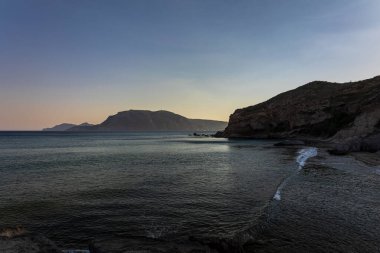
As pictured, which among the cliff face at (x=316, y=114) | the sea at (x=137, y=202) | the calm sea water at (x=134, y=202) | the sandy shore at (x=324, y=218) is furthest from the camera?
the cliff face at (x=316, y=114)

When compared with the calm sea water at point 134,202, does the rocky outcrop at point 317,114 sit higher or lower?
higher

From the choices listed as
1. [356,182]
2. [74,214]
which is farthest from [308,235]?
[356,182]

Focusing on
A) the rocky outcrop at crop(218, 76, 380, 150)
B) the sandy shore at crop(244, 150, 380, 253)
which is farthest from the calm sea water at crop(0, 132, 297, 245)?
the rocky outcrop at crop(218, 76, 380, 150)

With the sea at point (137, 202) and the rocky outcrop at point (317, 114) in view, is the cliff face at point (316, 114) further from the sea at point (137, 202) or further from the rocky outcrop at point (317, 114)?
the sea at point (137, 202)

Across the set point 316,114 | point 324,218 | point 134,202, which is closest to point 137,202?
point 134,202

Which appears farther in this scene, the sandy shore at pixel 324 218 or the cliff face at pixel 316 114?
the cliff face at pixel 316 114

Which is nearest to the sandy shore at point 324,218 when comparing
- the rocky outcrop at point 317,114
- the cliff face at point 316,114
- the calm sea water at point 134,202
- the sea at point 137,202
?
the sea at point 137,202

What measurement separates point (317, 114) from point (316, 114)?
486 mm

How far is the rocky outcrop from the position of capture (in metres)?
87.2

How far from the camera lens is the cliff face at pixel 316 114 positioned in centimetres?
8763

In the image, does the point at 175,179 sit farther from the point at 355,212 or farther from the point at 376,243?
the point at 376,243

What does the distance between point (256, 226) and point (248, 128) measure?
446 ft

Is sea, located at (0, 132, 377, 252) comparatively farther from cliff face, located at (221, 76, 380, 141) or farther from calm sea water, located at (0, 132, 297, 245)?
cliff face, located at (221, 76, 380, 141)

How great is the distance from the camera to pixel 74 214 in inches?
794
